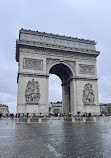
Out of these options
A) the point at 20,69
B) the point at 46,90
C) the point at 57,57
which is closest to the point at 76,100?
the point at 46,90

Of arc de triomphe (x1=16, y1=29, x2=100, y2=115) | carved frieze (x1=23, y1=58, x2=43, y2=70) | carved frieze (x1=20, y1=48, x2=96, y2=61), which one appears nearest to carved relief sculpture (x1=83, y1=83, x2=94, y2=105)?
arc de triomphe (x1=16, y1=29, x2=100, y2=115)

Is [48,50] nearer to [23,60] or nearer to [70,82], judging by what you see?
[23,60]

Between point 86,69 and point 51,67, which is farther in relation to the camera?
point 86,69

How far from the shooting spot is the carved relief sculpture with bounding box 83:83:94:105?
39091 mm

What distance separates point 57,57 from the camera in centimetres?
3959

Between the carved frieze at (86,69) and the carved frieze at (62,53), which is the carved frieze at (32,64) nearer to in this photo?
the carved frieze at (62,53)

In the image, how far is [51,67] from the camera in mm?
39219

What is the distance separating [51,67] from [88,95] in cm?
1077

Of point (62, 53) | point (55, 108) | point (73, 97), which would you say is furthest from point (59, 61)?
point (55, 108)

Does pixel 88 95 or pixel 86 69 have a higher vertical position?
pixel 86 69

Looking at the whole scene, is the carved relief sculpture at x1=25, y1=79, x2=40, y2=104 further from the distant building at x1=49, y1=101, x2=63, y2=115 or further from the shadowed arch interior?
the distant building at x1=49, y1=101, x2=63, y2=115

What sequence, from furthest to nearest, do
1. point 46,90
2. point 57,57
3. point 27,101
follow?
point 57,57 < point 46,90 < point 27,101

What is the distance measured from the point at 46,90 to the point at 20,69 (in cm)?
717

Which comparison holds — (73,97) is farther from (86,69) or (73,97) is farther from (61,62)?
(61,62)
